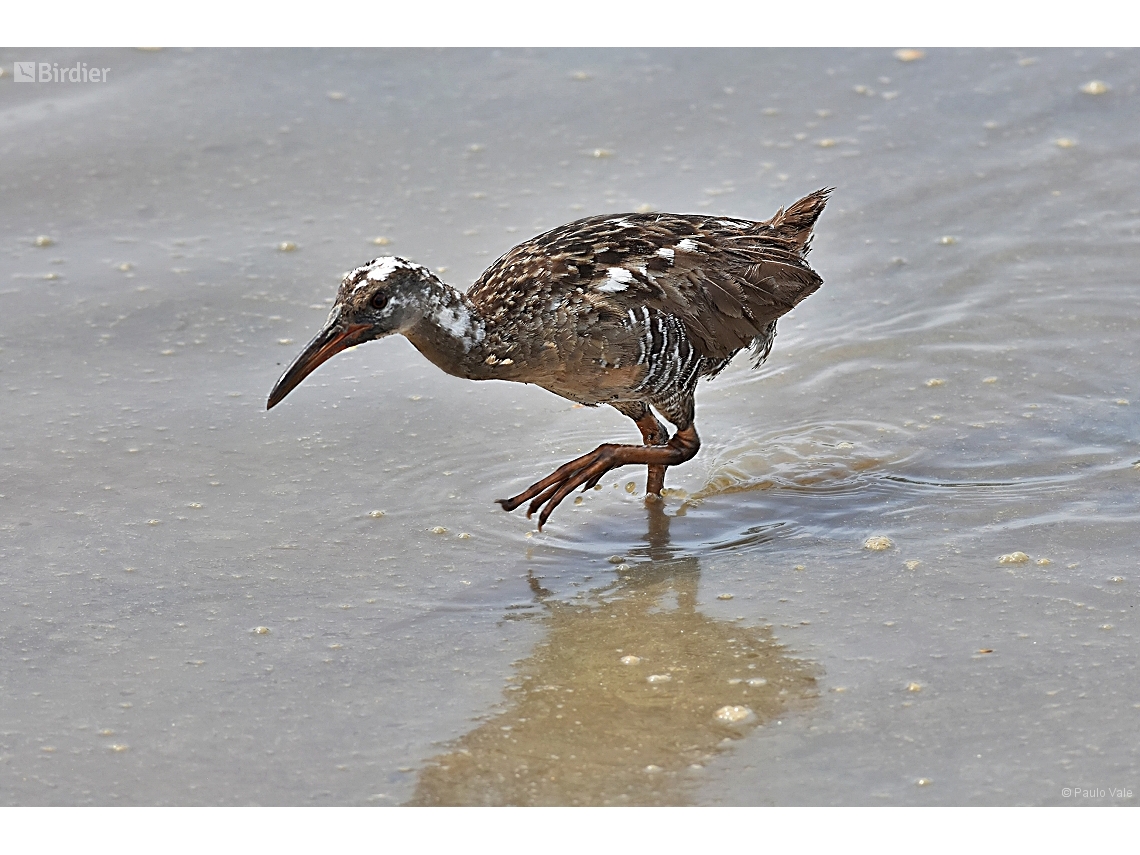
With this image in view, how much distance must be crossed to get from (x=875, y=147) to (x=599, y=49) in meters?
1.83

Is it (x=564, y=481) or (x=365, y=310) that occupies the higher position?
(x=365, y=310)

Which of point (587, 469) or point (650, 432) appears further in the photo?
point (650, 432)

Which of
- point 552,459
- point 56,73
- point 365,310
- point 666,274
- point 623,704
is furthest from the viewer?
point 56,73

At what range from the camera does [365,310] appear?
16.8 ft

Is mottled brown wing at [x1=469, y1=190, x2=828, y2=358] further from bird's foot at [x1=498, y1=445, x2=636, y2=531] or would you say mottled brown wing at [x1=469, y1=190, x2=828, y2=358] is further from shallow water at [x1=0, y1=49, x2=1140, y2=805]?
shallow water at [x1=0, y1=49, x2=1140, y2=805]

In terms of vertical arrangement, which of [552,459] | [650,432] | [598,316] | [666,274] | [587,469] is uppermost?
[666,274]

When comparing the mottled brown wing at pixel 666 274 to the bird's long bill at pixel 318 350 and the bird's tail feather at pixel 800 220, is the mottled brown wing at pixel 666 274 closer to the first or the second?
the bird's tail feather at pixel 800 220

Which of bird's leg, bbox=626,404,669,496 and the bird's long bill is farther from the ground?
the bird's long bill

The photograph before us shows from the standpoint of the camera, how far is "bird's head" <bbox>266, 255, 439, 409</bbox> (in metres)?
5.10

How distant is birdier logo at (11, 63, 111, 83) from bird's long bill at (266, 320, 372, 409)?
178 inches

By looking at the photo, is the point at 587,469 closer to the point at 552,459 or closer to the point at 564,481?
the point at 564,481

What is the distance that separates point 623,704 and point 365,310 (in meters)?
1.56

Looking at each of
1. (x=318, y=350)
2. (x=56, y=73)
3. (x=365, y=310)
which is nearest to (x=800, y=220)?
(x=365, y=310)

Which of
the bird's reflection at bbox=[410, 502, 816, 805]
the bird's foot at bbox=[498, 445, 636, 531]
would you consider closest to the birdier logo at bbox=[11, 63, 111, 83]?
the bird's foot at bbox=[498, 445, 636, 531]
